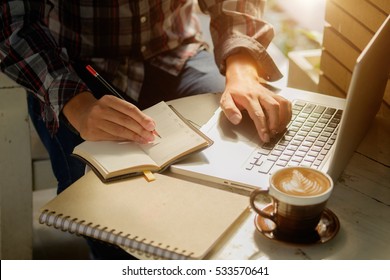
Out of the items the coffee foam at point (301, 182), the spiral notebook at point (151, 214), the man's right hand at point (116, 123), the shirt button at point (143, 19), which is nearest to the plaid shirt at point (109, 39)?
the shirt button at point (143, 19)

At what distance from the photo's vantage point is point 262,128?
1.14 m

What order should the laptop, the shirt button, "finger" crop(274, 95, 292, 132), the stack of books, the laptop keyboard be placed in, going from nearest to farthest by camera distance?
1. the laptop
2. the laptop keyboard
3. "finger" crop(274, 95, 292, 132)
4. the stack of books
5. the shirt button

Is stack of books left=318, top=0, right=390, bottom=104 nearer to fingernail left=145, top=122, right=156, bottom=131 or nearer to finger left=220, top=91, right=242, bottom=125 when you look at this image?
finger left=220, top=91, right=242, bottom=125

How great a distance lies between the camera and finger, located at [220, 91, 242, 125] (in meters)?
1.18

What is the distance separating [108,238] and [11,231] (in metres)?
0.87

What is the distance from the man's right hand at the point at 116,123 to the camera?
3.62ft

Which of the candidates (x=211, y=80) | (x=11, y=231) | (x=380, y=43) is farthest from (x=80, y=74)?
(x=380, y=43)

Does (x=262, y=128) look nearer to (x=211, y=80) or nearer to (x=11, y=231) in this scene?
(x=211, y=80)

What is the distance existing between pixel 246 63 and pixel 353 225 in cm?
56

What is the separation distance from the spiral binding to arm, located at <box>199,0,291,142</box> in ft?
1.19

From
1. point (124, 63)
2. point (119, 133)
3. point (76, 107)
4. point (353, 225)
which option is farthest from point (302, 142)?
point (124, 63)

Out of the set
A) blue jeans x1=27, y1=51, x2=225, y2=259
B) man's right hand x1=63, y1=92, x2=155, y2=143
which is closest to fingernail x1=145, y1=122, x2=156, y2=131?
man's right hand x1=63, y1=92, x2=155, y2=143

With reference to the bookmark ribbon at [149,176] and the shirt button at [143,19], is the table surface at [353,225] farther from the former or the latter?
the shirt button at [143,19]
